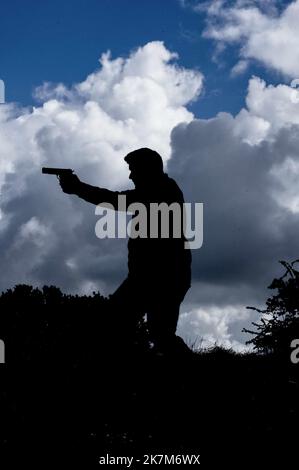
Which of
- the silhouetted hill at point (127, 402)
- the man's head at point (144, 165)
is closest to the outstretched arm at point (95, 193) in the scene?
the man's head at point (144, 165)

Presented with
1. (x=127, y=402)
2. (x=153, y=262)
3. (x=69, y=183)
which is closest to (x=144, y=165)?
(x=69, y=183)

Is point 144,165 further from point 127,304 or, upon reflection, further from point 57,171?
point 127,304

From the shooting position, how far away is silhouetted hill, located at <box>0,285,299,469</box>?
5414 mm

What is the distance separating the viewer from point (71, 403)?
6.90m

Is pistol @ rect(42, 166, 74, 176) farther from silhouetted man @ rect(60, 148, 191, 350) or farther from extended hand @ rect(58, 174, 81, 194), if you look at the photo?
silhouetted man @ rect(60, 148, 191, 350)

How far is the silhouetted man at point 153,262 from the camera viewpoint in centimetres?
660

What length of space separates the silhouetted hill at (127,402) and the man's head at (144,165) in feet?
5.37

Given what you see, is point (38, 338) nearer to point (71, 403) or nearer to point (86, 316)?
point (86, 316)

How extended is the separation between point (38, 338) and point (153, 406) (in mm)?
3632

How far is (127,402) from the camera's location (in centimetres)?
664

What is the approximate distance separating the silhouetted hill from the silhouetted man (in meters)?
0.32

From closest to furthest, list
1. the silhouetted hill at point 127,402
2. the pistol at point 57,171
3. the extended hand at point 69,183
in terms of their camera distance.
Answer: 1. the silhouetted hill at point 127,402
2. the extended hand at point 69,183
3. the pistol at point 57,171

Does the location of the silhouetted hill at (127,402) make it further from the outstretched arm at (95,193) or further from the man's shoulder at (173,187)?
the man's shoulder at (173,187)
